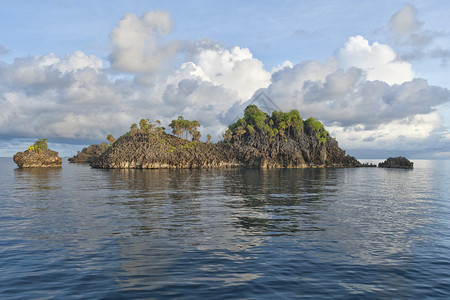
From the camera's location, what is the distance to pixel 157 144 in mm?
150000

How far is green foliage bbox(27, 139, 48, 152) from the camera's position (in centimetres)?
15431

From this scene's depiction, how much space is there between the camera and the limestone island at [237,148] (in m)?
144

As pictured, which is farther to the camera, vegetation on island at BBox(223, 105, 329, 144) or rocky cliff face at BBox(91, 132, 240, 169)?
vegetation on island at BBox(223, 105, 329, 144)

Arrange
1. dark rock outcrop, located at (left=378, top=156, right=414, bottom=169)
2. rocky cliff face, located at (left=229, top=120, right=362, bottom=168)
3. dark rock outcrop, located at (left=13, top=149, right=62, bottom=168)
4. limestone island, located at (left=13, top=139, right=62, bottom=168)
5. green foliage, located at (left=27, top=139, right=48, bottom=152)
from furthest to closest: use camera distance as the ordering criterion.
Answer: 1. dark rock outcrop, located at (left=378, top=156, right=414, bottom=169)
2. rocky cliff face, located at (left=229, top=120, right=362, bottom=168)
3. green foliage, located at (left=27, top=139, right=48, bottom=152)
4. limestone island, located at (left=13, top=139, right=62, bottom=168)
5. dark rock outcrop, located at (left=13, top=149, right=62, bottom=168)

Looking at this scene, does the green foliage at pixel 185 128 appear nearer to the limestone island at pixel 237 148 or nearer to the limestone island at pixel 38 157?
the limestone island at pixel 237 148

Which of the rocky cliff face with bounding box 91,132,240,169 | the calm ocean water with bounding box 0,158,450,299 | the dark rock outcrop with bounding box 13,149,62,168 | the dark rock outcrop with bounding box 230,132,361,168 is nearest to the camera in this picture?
the calm ocean water with bounding box 0,158,450,299

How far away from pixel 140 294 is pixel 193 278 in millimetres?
2597

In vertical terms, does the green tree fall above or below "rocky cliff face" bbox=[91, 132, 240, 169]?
above

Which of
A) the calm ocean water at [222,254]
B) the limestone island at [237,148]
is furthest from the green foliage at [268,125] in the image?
the calm ocean water at [222,254]

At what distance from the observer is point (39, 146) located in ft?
513

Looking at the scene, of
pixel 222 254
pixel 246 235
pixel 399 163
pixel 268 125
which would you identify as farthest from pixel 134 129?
pixel 399 163

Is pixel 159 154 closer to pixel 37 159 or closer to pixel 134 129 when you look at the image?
pixel 134 129

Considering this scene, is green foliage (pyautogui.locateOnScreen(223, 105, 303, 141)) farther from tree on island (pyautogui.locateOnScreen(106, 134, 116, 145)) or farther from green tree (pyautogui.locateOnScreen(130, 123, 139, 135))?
tree on island (pyautogui.locateOnScreen(106, 134, 116, 145))

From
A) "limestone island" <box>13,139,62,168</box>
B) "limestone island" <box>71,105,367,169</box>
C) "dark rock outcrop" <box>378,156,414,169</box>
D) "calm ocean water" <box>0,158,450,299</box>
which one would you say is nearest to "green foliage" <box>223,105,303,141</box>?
"limestone island" <box>71,105,367,169</box>
